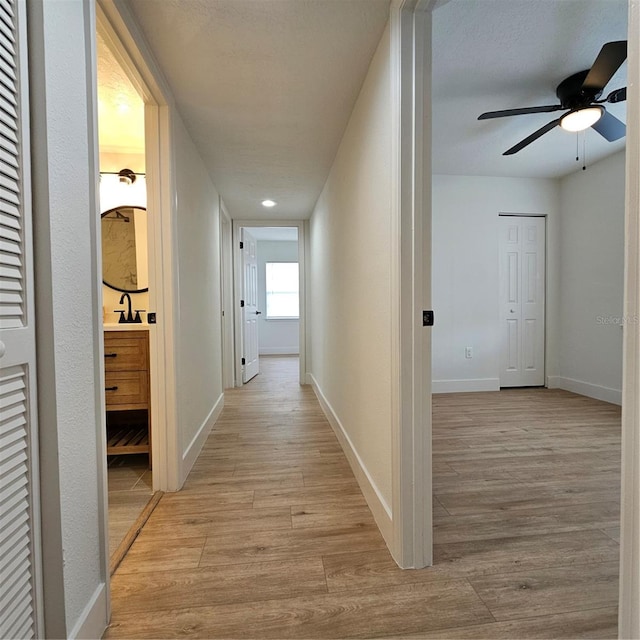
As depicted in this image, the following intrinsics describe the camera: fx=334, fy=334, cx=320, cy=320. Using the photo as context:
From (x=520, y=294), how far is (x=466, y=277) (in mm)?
740

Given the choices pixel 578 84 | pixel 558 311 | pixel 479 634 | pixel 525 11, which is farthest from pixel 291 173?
pixel 558 311

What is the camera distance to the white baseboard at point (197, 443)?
6.30ft

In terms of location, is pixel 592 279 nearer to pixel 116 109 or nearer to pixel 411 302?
pixel 411 302

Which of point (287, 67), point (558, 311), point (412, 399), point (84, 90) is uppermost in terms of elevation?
point (287, 67)

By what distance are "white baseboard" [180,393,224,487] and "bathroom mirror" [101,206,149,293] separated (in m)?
1.12

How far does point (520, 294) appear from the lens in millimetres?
3902

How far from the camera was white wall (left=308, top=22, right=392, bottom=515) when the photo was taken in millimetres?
1396

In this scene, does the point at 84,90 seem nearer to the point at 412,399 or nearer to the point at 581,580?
the point at 412,399

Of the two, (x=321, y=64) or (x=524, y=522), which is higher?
(x=321, y=64)

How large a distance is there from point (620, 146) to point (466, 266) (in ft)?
5.40

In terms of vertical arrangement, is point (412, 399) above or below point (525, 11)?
below

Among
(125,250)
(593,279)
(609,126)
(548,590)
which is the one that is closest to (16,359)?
(548,590)

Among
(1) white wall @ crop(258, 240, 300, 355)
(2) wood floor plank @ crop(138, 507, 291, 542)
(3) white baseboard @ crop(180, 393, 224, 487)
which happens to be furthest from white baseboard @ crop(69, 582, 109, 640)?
(1) white wall @ crop(258, 240, 300, 355)

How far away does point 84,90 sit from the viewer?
0.95 m
